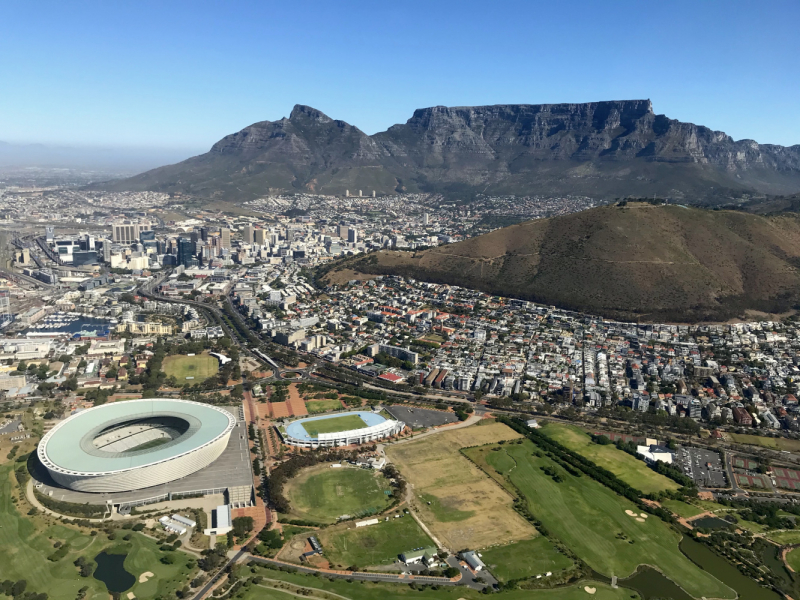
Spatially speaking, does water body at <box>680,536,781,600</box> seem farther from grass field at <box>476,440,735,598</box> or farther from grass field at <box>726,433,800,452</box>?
grass field at <box>726,433,800,452</box>

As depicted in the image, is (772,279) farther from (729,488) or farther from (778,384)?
(729,488)

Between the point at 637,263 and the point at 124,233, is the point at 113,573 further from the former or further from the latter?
the point at 124,233

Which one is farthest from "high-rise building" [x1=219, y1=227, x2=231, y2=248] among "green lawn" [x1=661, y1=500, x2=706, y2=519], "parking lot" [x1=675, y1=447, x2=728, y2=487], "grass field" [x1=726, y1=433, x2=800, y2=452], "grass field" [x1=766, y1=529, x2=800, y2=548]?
"grass field" [x1=766, y1=529, x2=800, y2=548]

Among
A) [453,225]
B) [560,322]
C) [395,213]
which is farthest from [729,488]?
[395,213]

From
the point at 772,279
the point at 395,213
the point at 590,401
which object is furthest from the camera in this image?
the point at 395,213

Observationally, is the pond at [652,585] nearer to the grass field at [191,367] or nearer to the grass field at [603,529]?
the grass field at [603,529]

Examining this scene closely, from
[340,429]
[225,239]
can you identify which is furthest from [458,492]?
[225,239]

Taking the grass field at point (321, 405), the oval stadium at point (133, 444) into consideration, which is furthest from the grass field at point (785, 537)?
the oval stadium at point (133, 444)
